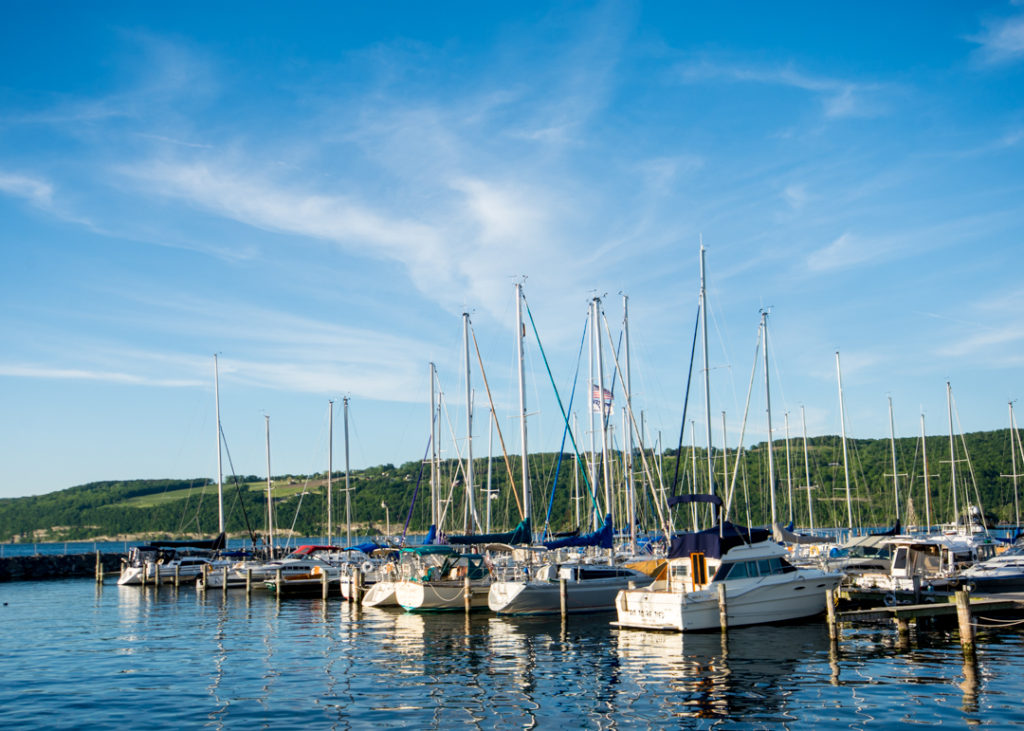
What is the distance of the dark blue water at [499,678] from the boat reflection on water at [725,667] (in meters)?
0.07

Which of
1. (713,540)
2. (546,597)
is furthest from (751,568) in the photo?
(546,597)

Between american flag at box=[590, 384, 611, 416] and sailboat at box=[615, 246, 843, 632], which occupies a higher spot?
american flag at box=[590, 384, 611, 416]

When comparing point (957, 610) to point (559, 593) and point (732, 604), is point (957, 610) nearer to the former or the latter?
Result: point (732, 604)

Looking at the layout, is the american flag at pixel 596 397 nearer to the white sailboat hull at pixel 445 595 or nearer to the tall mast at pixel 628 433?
the tall mast at pixel 628 433

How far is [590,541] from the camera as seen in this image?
42.5m

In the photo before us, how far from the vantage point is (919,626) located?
30.7 metres

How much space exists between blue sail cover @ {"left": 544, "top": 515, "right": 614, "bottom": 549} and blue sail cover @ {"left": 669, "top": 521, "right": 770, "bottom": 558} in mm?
10190

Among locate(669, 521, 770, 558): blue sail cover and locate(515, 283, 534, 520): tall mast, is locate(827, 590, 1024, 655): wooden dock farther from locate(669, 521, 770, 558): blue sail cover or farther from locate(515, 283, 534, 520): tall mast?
locate(515, 283, 534, 520): tall mast

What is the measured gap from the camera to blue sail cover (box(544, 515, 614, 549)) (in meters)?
41.9


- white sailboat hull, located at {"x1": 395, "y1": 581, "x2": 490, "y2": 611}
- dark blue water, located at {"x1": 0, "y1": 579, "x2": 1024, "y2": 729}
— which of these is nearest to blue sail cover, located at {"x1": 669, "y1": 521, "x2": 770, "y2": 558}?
dark blue water, located at {"x1": 0, "y1": 579, "x2": 1024, "y2": 729}

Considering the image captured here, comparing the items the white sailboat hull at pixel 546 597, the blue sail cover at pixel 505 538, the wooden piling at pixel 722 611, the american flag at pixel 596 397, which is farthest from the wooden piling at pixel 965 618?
the american flag at pixel 596 397

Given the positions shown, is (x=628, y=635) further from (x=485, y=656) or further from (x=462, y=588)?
(x=462, y=588)

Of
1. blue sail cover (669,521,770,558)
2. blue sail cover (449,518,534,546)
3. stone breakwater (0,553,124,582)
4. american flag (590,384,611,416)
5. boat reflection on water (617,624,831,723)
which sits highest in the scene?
american flag (590,384,611,416)

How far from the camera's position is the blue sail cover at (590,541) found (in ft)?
137
